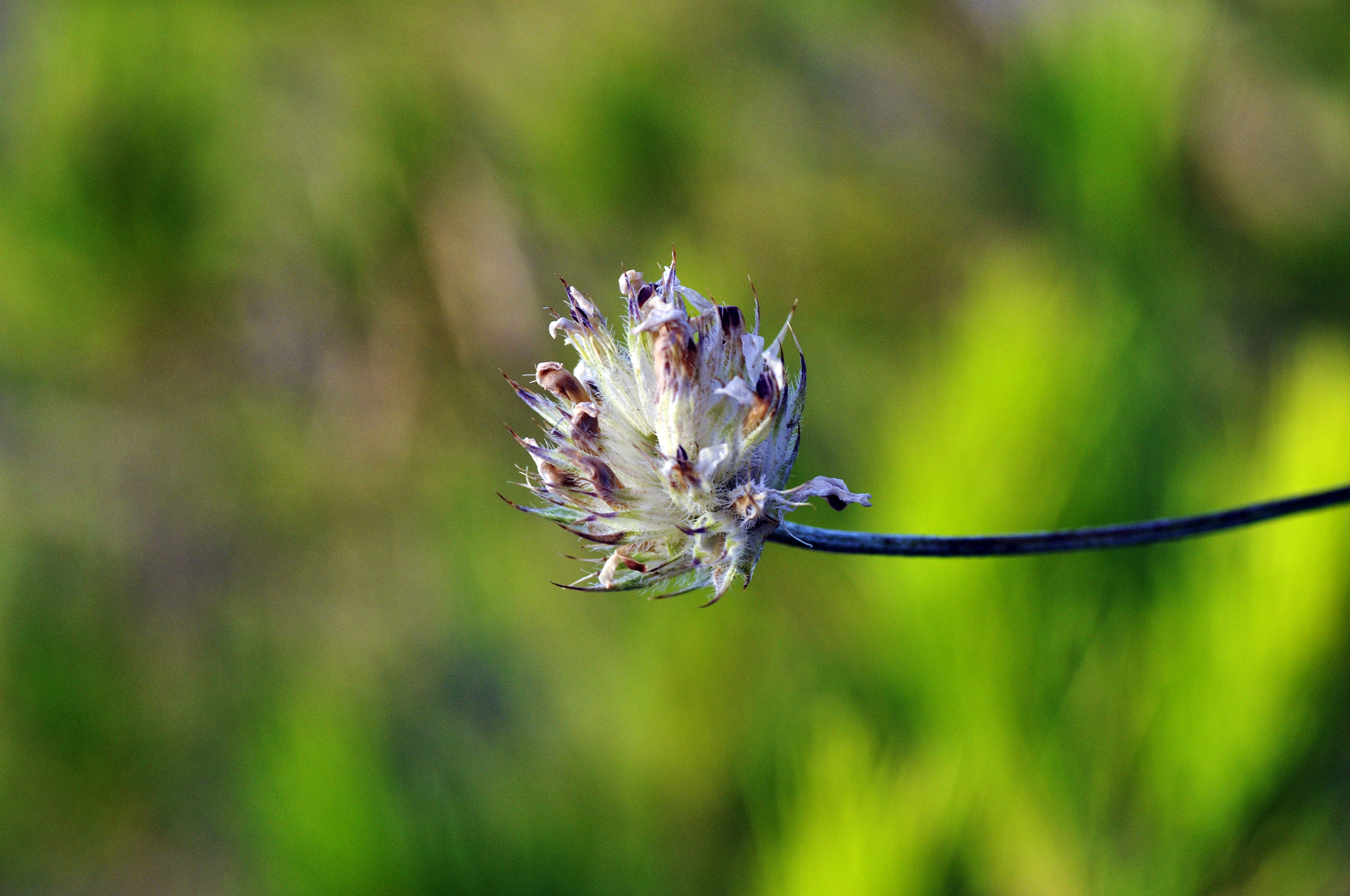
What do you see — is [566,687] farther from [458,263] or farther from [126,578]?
[126,578]

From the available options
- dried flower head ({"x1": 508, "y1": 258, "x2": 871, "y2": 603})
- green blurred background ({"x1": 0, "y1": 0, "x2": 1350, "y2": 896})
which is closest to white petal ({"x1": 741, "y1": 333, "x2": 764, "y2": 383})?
dried flower head ({"x1": 508, "y1": 258, "x2": 871, "y2": 603})

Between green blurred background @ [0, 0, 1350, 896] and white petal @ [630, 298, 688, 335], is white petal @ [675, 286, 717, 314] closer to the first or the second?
white petal @ [630, 298, 688, 335]

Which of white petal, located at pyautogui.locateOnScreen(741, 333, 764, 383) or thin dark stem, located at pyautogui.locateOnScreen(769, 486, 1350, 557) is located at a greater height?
white petal, located at pyautogui.locateOnScreen(741, 333, 764, 383)

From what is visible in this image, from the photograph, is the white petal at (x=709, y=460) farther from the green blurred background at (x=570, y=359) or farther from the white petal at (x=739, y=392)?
the green blurred background at (x=570, y=359)

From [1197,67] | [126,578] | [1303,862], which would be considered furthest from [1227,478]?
[126,578]

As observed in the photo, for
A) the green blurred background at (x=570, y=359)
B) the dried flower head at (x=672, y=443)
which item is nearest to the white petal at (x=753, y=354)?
the dried flower head at (x=672, y=443)

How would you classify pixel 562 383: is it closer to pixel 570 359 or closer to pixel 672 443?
pixel 672 443
